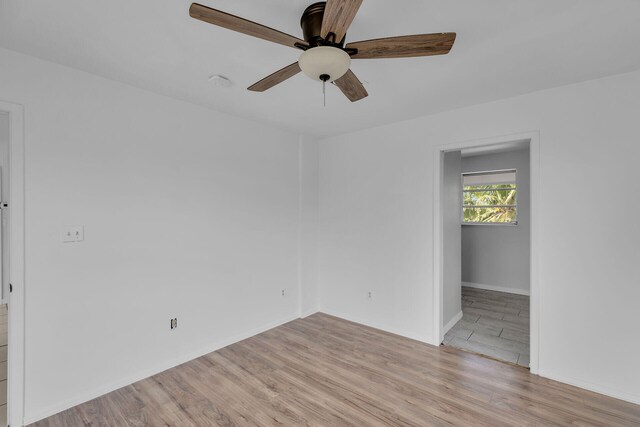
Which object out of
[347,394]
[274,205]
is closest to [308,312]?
[274,205]

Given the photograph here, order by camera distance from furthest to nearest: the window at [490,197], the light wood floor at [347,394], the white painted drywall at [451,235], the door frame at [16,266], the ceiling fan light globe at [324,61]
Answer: the window at [490,197] → the white painted drywall at [451,235] → the light wood floor at [347,394] → the door frame at [16,266] → the ceiling fan light globe at [324,61]

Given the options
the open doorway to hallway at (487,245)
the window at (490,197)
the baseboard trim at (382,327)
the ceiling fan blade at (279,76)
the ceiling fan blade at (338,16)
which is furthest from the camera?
the window at (490,197)

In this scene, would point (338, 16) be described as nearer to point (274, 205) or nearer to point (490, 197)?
point (274, 205)

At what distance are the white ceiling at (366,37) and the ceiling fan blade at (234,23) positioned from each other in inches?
8.9

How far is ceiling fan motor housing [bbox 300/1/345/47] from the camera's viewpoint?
1406mm

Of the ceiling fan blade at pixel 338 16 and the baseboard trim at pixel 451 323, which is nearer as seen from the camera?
the ceiling fan blade at pixel 338 16

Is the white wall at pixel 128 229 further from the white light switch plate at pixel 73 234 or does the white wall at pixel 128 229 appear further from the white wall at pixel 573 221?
the white wall at pixel 573 221

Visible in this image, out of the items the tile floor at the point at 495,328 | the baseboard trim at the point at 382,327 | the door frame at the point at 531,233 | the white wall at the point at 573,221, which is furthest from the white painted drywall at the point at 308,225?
the tile floor at the point at 495,328

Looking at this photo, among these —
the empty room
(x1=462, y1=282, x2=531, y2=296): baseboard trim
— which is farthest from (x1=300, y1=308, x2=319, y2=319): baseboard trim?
(x1=462, y1=282, x2=531, y2=296): baseboard trim

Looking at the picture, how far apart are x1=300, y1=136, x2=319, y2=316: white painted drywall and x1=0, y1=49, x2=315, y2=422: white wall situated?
0.60 meters

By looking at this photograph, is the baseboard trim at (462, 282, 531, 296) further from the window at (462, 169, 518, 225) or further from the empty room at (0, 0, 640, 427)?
the empty room at (0, 0, 640, 427)

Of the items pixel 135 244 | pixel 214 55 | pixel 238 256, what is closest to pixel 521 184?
pixel 238 256

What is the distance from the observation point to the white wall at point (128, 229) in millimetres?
2062

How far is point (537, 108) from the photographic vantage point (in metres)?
2.57
